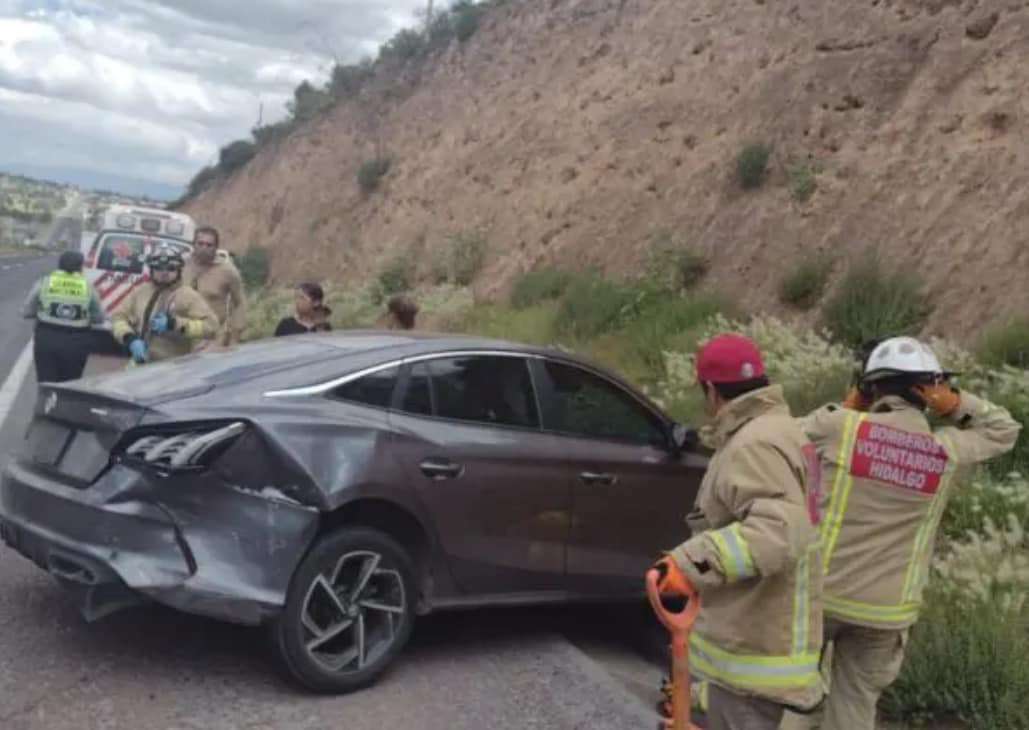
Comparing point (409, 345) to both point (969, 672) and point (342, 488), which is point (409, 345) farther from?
point (969, 672)

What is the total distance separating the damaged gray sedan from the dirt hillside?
5.95 metres

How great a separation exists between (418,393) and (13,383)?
34.1 feet

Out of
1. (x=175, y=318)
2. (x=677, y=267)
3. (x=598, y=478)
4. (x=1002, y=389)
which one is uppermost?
(x=677, y=267)

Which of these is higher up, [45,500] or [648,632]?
[45,500]

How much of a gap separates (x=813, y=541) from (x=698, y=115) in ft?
54.9

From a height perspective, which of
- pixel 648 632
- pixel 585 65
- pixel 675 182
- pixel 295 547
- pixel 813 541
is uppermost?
pixel 585 65

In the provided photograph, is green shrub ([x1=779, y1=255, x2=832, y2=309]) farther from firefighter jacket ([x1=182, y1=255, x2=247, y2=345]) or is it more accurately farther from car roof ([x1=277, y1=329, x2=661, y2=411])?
car roof ([x1=277, y1=329, x2=661, y2=411])

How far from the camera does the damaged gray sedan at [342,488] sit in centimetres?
560

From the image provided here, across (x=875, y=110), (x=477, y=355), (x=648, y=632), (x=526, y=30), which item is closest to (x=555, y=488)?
(x=477, y=355)

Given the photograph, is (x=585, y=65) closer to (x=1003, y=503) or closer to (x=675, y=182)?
(x=675, y=182)

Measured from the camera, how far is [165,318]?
938 cm

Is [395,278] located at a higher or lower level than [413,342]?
lower

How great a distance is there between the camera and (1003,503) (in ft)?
25.0

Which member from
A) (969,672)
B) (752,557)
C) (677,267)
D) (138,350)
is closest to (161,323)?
(138,350)
